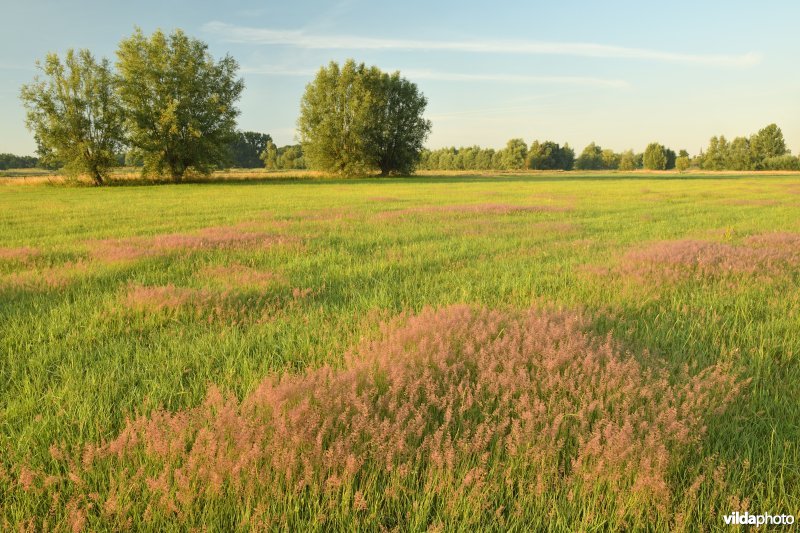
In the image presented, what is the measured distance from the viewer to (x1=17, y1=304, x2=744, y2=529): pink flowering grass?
6.95 feet

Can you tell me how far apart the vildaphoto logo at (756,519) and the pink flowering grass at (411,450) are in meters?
0.19

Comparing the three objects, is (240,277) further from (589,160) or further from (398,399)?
(589,160)

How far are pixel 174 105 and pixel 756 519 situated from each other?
55.2 metres

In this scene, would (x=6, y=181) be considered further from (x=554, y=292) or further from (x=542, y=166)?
(x=542, y=166)

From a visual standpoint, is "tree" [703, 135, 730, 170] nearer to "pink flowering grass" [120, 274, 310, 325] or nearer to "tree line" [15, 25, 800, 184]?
"tree line" [15, 25, 800, 184]

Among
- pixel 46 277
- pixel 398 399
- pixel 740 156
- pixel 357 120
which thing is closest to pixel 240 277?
pixel 46 277

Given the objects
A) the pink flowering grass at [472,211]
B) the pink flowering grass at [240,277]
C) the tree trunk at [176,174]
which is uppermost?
the tree trunk at [176,174]

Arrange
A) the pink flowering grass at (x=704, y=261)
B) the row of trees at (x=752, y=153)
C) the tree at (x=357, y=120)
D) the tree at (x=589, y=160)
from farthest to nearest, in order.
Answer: the tree at (x=589, y=160) → the row of trees at (x=752, y=153) → the tree at (x=357, y=120) → the pink flowering grass at (x=704, y=261)

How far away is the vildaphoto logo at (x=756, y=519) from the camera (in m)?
2.08

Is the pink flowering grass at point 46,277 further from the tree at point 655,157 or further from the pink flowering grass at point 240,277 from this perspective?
the tree at point 655,157

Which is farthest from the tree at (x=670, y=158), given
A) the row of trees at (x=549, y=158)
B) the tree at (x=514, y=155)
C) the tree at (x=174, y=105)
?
the tree at (x=174, y=105)

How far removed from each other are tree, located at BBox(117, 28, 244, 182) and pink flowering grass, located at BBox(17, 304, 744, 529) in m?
52.0

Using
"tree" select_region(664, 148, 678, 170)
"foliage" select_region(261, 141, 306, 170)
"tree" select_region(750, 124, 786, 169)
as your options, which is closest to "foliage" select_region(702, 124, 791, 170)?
"tree" select_region(750, 124, 786, 169)

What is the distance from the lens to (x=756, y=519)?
6.95 feet
